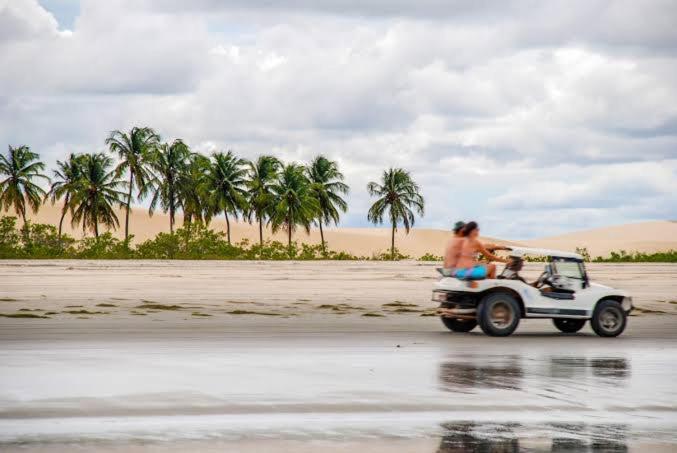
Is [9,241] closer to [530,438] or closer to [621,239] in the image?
[530,438]

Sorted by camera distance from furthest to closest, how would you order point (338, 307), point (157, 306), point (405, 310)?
point (338, 307), point (405, 310), point (157, 306)

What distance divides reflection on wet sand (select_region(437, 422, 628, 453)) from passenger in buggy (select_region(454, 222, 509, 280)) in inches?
454

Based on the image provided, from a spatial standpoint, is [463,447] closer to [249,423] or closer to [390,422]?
[390,422]

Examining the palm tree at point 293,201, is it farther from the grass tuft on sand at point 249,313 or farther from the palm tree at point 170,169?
the grass tuft on sand at point 249,313

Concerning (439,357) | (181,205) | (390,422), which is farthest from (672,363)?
(181,205)

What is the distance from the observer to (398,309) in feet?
97.7

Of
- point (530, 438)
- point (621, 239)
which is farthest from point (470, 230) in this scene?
point (621, 239)

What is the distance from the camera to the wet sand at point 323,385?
9.36 meters

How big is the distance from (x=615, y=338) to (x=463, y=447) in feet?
44.6

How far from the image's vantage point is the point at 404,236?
179 meters

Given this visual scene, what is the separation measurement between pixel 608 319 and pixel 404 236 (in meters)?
156

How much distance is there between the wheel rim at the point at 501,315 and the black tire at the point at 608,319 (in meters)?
1.75

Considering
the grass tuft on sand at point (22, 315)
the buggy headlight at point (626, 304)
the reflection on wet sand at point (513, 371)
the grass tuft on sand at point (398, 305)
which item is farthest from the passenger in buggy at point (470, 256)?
the grass tuft on sand at point (22, 315)

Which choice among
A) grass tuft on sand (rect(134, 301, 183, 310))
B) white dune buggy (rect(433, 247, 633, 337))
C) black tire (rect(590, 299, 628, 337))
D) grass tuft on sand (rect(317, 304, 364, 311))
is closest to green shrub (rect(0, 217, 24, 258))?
grass tuft on sand (rect(134, 301, 183, 310))
